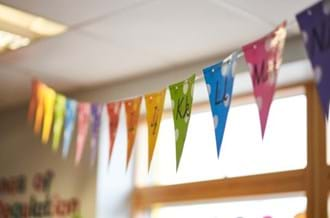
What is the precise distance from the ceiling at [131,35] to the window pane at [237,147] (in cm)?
39

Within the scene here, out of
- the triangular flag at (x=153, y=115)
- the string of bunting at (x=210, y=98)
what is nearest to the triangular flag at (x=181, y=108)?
the string of bunting at (x=210, y=98)

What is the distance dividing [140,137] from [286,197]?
0.95 m

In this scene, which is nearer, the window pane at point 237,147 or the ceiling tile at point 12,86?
the window pane at point 237,147

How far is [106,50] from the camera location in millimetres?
2818

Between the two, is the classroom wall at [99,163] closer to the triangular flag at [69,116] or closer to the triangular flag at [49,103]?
the triangular flag at [69,116]

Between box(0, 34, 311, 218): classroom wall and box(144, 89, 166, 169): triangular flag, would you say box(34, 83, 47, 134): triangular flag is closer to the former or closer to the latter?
box(0, 34, 311, 218): classroom wall

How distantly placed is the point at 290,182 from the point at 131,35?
909mm

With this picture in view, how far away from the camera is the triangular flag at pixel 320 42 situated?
176cm

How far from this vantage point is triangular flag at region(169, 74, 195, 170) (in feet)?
7.72

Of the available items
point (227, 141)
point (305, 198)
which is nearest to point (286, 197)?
point (305, 198)

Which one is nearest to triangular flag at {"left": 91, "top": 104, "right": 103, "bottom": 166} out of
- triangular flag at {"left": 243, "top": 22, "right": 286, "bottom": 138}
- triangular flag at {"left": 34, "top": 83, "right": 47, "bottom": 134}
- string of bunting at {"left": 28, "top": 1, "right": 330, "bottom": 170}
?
string of bunting at {"left": 28, "top": 1, "right": 330, "bottom": 170}

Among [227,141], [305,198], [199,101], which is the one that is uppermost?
[199,101]

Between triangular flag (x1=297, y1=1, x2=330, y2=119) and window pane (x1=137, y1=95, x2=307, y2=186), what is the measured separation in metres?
1.07

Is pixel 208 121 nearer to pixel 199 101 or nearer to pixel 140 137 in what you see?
pixel 199 101
